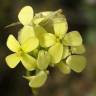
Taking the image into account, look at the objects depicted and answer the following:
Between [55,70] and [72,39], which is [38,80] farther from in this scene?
[55,70]

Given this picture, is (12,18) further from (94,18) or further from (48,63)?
(48,63)

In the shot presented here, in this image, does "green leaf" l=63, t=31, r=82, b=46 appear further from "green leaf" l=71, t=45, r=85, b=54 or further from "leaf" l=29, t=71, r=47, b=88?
"leaf" l=29, t=71, r=47, b=88

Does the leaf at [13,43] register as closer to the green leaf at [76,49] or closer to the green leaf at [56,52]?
the green leaf at [56,52]

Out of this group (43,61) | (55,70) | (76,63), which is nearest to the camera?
(43,61)

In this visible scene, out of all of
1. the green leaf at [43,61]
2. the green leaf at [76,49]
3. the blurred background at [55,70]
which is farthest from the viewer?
the blurred background at [55,70]

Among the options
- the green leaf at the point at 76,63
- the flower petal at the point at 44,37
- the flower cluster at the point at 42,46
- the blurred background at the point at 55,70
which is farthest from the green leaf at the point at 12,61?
the blurred background at the point at 55,70

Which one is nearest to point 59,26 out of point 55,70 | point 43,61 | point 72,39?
point 72,39

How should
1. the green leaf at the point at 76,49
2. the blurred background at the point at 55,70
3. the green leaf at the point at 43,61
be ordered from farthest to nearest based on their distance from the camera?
the blurred background at the point at 55,70 < the green leaf at the point at 76,49 < the green leaf at the point at 43,61
